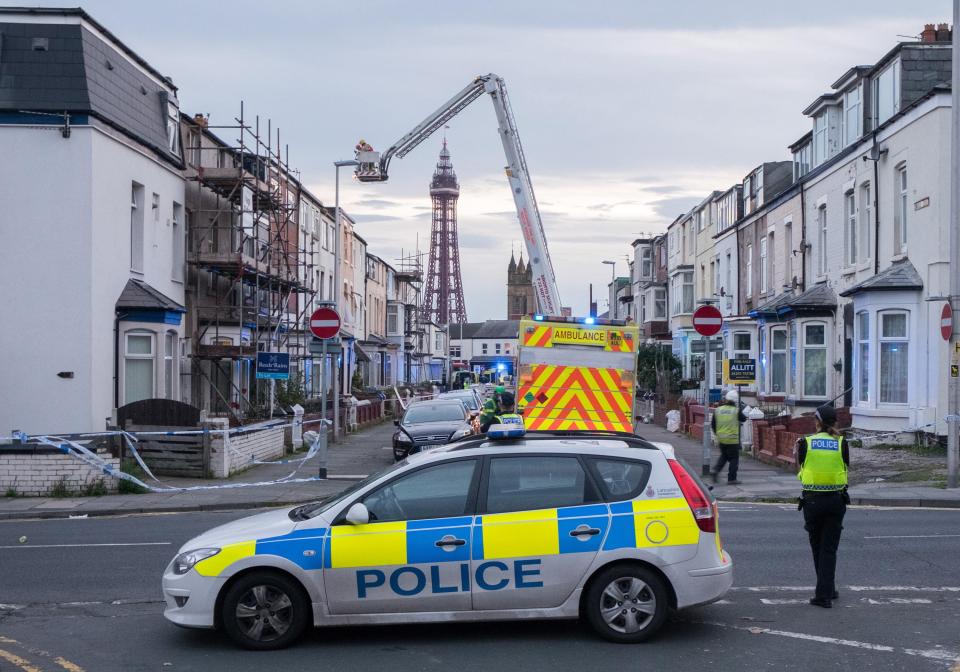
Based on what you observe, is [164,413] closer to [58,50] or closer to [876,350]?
[58,50]

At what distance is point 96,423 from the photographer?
24375 millimetres

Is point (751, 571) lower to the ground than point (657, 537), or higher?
lower

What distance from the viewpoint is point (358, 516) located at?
26.0 ft

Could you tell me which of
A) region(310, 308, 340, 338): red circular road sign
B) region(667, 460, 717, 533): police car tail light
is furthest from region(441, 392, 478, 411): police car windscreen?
region(667, 460, 717, 533): police car tail light

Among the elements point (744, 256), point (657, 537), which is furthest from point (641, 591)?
point (744, 256)

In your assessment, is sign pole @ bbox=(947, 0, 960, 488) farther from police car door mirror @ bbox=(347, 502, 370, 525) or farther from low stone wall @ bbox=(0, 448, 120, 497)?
low stone wall @ bbox=(0, 448, 120, 497)

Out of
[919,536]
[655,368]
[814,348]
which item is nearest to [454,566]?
[919,536]

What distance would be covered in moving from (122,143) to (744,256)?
25013 mm

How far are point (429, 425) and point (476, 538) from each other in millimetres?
16831

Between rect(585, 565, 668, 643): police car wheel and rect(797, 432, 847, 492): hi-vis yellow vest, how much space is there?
79.4 inches

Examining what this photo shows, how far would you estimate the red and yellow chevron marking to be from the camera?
1891 cm

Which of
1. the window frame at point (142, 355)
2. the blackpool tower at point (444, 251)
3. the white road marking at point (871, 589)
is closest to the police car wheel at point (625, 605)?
the white road marking at point (871, 589)

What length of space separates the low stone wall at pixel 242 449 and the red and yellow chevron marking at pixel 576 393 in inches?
239

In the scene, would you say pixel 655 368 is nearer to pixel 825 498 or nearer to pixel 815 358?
pixel 815 358
